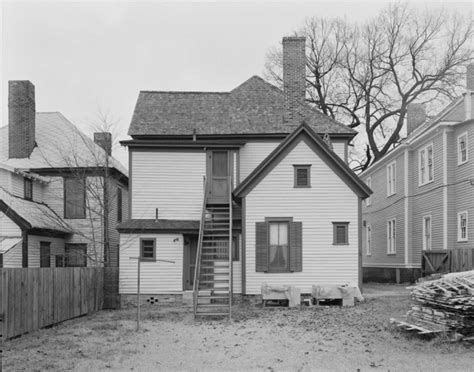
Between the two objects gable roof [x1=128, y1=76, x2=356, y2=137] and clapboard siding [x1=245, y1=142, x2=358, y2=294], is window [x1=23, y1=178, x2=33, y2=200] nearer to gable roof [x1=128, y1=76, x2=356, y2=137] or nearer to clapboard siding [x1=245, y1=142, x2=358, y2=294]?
gable roof [x1=128, y1=76, x2=356, y2=137]

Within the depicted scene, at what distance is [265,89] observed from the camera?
87.4ft

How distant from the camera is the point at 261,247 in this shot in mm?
21047

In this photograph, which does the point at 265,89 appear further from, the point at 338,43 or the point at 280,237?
the point at 338,43

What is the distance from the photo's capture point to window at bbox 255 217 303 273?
21000 millimetres

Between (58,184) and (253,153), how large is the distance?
33.5 ft

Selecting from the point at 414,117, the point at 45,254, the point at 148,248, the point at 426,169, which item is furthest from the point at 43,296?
the point at 414,117

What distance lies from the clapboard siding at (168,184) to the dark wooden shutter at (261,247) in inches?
124

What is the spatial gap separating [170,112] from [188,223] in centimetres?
535

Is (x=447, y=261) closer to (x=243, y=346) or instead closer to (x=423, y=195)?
(x=423, y=195)

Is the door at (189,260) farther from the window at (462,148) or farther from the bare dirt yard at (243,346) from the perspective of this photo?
the window at (462,148)

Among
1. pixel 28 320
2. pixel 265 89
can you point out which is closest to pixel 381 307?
pixel 28 320

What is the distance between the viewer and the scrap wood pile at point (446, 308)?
12.3 metres

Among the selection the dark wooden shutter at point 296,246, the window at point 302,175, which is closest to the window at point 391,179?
the window at point 302,175

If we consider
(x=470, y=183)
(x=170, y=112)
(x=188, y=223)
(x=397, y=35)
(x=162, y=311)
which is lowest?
(x=162, y=311)
